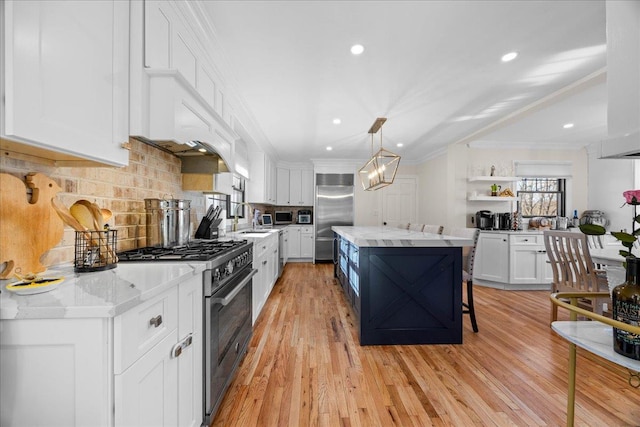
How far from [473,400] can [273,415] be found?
1230 millimetres

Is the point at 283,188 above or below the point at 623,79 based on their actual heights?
above

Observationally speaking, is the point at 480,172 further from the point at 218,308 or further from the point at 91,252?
the point at 91,252

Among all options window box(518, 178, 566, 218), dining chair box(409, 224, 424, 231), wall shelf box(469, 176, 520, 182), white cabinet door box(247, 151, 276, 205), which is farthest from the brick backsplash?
window box(518, 178, 566, 218)

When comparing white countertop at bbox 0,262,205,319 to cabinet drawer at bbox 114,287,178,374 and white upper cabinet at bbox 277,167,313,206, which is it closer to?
cabinet drawer at bbox 114,287,178,374

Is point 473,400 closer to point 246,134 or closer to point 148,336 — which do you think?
point 148,336

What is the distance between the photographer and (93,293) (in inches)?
35.2

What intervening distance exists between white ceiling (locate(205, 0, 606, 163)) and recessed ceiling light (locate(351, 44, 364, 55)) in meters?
0.05

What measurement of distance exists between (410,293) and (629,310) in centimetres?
167

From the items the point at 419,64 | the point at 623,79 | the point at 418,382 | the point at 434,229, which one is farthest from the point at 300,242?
the point at 623,79

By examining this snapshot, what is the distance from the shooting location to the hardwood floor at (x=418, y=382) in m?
1.63

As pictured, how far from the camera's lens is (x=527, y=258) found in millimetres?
4336

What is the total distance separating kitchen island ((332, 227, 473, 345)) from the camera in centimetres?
251

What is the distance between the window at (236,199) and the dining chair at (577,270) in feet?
12.2

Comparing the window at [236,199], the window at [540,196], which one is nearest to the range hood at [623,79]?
the window at [236,199]
